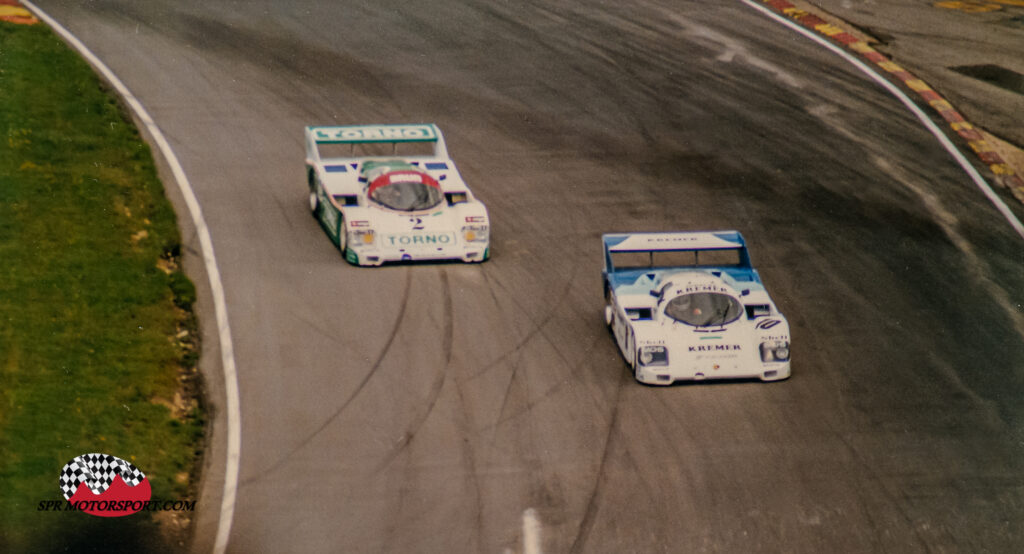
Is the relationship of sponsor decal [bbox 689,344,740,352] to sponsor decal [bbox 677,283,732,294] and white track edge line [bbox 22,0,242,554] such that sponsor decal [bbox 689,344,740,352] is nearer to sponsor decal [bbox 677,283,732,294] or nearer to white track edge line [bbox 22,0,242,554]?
sponsor decal [bbox 677,283,732,294]

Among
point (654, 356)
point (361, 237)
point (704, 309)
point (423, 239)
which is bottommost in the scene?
point (654, 356)

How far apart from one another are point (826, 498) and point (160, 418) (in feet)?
30.0

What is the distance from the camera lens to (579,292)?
23.7 m

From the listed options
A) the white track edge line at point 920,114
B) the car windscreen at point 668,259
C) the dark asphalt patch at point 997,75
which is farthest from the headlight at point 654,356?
the dark asphalt patch at point 997,75

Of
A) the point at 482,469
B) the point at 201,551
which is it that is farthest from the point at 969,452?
the point at 201,551

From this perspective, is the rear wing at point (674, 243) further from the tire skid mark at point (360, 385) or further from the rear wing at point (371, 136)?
the rear wing at point (371, 136)

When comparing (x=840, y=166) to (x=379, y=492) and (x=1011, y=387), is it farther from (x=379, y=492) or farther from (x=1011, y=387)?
(x=379, y=492)

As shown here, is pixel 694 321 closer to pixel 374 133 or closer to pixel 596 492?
pixel 596 492

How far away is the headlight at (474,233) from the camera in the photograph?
24156 mm

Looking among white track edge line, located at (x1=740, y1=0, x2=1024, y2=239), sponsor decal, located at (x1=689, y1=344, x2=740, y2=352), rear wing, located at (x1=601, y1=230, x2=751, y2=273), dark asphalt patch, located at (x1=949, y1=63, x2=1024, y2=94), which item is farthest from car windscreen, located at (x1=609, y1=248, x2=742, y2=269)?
dark asphalt patch, located at (x1=949, y1=63, x2=1024, y2=94)

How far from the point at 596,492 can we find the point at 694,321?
391cm

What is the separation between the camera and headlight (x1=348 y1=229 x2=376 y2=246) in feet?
77.7

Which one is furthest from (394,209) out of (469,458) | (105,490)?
(105,490)

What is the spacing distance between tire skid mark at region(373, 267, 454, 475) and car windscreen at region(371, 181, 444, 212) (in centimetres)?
123
